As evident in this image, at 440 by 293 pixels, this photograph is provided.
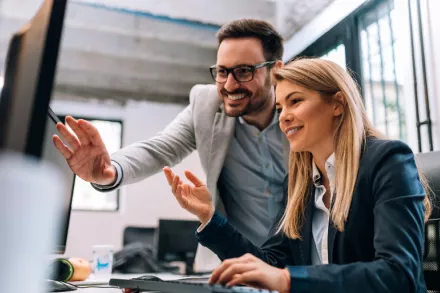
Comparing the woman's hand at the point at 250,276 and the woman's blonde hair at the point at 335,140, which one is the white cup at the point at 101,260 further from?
the woman's hand at the point at 250,276

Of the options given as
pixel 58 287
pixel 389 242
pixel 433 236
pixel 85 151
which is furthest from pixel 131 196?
pixel 389 242

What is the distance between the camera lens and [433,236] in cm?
110

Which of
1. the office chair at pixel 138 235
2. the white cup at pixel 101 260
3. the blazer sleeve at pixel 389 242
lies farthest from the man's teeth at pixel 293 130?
the office chair at pixel 138 235

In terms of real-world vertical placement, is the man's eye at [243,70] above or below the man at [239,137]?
above

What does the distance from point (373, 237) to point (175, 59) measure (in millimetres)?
4680

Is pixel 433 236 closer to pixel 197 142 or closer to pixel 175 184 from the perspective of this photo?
pixel 175 184

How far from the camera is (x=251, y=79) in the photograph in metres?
1.77

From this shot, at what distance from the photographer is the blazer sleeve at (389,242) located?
728 mm

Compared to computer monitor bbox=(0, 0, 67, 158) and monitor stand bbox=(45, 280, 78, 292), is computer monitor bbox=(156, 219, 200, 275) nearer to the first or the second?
monitor stand bbox=(45, 280, 78, 292)

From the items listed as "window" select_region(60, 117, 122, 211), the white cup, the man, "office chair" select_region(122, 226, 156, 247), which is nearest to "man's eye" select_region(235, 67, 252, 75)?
the man

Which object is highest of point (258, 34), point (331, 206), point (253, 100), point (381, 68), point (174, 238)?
point (381, 68)

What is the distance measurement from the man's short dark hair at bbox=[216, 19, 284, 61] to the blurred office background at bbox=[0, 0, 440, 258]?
0.98 feet

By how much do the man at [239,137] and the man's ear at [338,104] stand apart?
0.60 meters

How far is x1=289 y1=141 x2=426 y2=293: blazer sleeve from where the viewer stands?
0.73m
